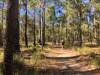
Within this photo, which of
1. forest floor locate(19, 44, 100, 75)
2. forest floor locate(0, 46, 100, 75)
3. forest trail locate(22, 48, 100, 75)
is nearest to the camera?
forest floor locate(0, 46, 100, 75)

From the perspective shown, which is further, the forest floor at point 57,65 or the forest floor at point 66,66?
the forest floor at point 66,66

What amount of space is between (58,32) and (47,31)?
12.9 feet

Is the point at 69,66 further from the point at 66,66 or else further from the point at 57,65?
the point at 57,65

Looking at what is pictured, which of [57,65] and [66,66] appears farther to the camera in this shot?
[57,65]

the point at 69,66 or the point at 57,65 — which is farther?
the point at 57,65

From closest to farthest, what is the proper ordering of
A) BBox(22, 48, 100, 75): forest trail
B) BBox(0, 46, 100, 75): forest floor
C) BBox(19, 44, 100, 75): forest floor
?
1. BBox(0, 46, 100, 75): forest floor
2. BBox(19, 44, 100, 75): forest floor
3. BBox(22, 48, 100, 75): forest trail

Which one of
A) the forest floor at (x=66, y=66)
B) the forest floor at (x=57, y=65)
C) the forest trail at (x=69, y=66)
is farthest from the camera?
the forest trail at (x=69, y=66)

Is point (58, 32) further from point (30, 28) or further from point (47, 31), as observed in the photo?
point (30, 28)

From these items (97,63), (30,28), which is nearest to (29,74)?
(97,63)

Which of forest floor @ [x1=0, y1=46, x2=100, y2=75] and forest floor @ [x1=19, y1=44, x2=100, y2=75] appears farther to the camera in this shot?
forest floor @ [x1=19, y1=44, x2=100, y2=75]

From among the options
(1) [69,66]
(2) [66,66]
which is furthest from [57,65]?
(1) [69,66]

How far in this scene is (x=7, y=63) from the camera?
9.16 m

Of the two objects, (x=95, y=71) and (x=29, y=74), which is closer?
(x=29, y=74)

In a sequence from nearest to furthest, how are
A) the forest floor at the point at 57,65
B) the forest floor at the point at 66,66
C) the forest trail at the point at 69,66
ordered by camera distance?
the forest floor at the point at 57,65, the forest floor at the point at 66,66, the forest trail at the point at 69,66
